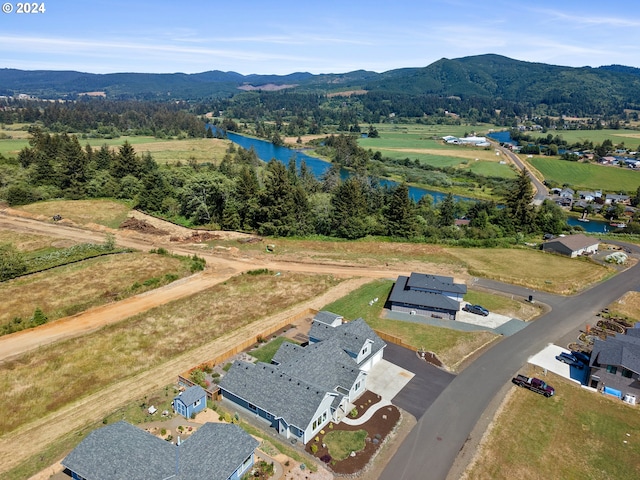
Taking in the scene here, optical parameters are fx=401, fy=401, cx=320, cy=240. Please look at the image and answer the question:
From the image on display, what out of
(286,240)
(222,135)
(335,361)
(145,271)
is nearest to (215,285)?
(145,271)

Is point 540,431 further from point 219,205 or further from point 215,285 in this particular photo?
point 219,205

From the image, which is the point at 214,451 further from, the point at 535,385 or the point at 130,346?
the point at 535,385

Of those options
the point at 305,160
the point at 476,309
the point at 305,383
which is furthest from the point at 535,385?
the point at 305,160

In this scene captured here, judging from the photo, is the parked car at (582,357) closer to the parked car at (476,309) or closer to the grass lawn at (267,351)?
the parked car at (476,309)

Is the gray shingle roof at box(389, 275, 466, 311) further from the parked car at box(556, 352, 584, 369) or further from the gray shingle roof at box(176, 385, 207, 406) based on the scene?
the gray shingle roof at box(176, 385, 207, 406)

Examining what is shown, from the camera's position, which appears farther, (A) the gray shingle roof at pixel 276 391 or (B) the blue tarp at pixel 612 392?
(B) the blue tarp at pixel 612 392

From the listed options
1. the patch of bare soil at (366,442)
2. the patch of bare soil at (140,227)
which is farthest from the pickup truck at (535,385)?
the patch of bare soil at (140,227)
